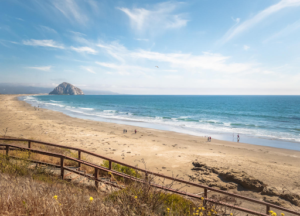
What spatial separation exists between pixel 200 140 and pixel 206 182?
1273 centimetres

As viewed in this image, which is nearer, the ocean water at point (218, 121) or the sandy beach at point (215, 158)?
the sandy beach at point (215, 158)

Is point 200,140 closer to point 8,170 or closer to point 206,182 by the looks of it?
point 206,182

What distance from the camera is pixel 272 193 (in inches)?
363

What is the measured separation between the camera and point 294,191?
32.3ft

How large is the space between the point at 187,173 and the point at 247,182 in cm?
357

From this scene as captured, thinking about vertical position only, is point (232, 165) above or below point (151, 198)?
below

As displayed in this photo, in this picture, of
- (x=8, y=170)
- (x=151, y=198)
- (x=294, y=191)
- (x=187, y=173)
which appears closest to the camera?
(x=151, y=198)

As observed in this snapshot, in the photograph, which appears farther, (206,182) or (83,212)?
(206,182)

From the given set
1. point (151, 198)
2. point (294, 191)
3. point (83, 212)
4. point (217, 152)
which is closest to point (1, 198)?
point (83, 212)

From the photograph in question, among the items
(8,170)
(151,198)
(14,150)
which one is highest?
(151,198)

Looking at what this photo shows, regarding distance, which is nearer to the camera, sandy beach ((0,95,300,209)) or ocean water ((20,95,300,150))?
sandy beach ((0,95,300,209))

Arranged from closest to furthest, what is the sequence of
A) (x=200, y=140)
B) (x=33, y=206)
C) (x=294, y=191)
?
1. (x=33, y=206)
2. (x=294, y=191)
3. (x=200, y=140)

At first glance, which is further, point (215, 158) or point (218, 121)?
point (218, 121)

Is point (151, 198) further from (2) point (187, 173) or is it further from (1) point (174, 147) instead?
(1) point (174, 147)
